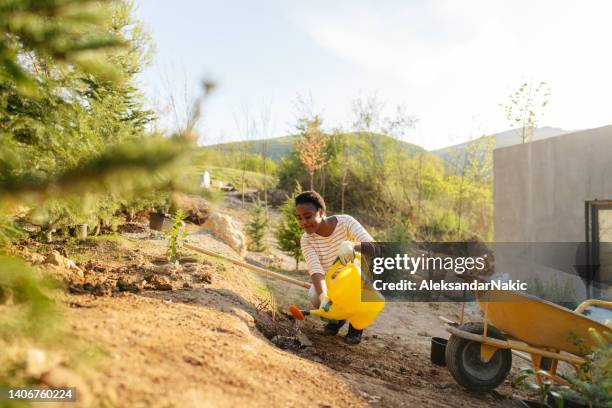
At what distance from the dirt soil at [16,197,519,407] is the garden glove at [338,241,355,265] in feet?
2.20

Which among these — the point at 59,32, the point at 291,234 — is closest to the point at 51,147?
the point at 59,32

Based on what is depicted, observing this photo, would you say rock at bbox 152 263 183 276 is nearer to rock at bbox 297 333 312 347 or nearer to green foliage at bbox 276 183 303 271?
rock at bbox 297 333 312 347

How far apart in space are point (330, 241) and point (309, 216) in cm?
33

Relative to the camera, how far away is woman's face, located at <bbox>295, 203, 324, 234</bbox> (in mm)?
4016

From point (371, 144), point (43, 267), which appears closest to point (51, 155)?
point (43, 267)

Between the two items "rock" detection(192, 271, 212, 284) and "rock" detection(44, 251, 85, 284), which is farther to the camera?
"rock" detection(192, 271, 212, 284)

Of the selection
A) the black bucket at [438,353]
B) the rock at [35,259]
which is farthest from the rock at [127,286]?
the black bucket at [438,353]

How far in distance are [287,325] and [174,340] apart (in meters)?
1.84

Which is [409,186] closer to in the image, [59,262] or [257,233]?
[257,233]

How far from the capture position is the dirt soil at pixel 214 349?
1786 millimetres

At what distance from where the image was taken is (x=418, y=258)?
28.9ft

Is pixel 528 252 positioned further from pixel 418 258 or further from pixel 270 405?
pixel 270 405

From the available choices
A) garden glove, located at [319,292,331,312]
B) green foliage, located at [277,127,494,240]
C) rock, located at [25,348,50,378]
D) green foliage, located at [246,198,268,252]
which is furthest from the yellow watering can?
green foliage, located at [277,127,494,240]

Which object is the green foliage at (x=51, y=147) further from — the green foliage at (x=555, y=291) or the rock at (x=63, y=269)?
the green foliage at (x=555, y=291)
